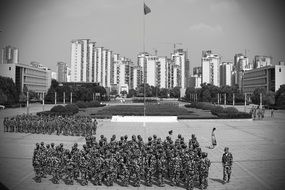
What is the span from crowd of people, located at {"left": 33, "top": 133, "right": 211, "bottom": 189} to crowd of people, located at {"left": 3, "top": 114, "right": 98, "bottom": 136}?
996 cm

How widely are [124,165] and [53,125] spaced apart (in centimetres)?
1261

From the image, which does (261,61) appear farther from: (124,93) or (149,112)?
(149,112)

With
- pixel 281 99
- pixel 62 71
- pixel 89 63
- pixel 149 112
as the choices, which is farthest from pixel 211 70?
pixel 149 112

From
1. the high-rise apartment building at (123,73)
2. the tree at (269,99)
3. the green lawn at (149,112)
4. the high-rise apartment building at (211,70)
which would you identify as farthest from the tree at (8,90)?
the high-rise apartment building at (211,70)

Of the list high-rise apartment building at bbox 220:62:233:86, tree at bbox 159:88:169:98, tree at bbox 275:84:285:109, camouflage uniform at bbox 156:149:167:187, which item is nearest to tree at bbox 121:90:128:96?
tree at bbox 159:88:169:98

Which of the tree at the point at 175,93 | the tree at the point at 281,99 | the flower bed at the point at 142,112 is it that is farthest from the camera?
the tree at the point at 175,93

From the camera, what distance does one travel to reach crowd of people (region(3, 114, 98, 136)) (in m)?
20.1

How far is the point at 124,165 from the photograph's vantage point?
9547 mm

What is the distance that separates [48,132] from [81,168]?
486 inches

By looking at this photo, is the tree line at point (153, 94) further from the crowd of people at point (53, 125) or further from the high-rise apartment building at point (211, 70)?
the high-rise apartment building at point (211, 70)

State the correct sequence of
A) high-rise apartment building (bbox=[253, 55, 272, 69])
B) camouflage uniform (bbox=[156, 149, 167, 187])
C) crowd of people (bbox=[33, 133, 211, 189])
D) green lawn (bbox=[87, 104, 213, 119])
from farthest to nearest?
high-rise apartment building (bbox=[253, 55, 272, 69]), green lawn (bbox=[87, 104, 213, 119]), camouflage uniform (bbox=[156, 149, 167, 187]), crowd of people (bbox=[33, 133, 211, 189])

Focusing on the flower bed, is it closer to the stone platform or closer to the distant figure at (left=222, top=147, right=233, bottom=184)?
the stone platform

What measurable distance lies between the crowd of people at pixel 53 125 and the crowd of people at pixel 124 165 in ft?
32.7

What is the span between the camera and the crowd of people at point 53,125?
20078mm
